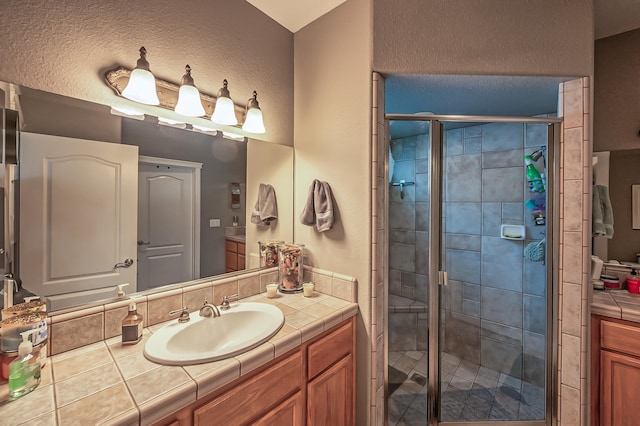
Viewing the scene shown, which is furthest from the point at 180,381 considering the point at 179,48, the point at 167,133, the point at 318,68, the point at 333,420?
the point at 318,68

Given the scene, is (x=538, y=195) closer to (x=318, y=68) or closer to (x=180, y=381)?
(x=318, y=68)

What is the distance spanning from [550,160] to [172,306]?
2.25 meters

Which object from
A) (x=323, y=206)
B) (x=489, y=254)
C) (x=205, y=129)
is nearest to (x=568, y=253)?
(x=489, y=254)

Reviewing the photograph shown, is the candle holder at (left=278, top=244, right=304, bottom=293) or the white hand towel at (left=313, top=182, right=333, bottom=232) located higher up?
the white hand towel at (left=313, top=182, right=333, bottom=232)

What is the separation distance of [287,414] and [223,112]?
1480mm

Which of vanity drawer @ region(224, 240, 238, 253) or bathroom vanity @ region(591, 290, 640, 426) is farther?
vanity drawer @ region(224, 240, 238, 253)

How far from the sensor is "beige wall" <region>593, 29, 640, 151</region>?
5.51 ft

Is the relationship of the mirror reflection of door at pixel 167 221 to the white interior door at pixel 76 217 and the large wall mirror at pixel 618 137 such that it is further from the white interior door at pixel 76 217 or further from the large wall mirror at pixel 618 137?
the large wall mirror at pixel 618 137

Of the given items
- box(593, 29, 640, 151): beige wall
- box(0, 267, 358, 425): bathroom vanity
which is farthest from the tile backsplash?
box(593, 29, 640, 151): beige wall

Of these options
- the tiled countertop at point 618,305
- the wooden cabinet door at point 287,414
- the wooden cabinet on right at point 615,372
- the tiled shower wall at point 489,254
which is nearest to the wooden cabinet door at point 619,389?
the wooden cabinet on right at point 615,372

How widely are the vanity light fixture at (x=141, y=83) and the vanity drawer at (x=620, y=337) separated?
8.40ft

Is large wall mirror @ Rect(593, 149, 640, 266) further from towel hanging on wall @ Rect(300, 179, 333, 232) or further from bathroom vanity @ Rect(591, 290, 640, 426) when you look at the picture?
towel hanging on wall @ Rect(300, 179, 333, 232)

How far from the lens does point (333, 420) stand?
1.30 metres

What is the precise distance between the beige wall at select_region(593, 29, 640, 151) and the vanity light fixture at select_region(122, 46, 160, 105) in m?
2.70
